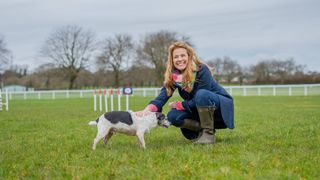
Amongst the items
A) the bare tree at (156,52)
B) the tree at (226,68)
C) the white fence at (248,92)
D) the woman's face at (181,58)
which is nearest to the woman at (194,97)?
the woman's face at (181,58)

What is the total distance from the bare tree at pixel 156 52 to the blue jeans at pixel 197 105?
147ft

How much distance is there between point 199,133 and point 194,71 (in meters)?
1.17

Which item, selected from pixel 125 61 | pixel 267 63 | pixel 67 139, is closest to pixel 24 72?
pixel 125 61

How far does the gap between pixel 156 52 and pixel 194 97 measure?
46.4 metres

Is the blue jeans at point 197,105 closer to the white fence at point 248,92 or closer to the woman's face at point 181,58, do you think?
the woman's face at point 181,58

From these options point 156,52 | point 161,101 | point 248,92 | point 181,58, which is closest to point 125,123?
point 161,101

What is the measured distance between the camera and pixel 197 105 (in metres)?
6.84

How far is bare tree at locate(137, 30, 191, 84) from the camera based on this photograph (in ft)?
172

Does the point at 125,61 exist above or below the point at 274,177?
above

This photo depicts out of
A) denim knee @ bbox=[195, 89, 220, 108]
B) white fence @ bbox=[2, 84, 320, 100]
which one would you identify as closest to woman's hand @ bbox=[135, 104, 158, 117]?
denim knee @ bbox=[195, 89, 220, 108]

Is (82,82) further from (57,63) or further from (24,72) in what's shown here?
(24,72)

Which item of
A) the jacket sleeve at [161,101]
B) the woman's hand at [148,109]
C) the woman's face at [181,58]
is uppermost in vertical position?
the woman's face at [181,58]

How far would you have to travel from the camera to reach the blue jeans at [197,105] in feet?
22.3

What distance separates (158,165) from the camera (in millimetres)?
5281
